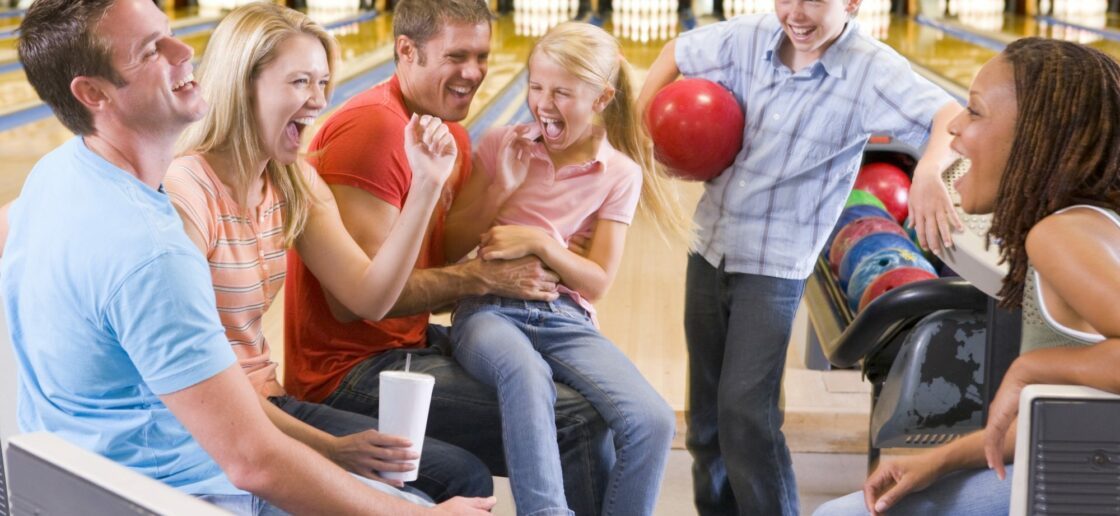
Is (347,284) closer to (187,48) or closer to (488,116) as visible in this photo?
(187,48)

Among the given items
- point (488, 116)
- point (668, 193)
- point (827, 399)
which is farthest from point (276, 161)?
point (488, 116)

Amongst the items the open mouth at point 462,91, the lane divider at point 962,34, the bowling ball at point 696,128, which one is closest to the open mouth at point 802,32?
the bowling ball at point 696,128

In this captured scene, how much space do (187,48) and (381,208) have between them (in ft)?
1.71

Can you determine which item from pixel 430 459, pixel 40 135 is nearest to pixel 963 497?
pixel 430 459

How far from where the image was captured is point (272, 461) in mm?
1194

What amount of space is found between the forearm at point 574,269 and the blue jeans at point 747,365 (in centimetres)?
30

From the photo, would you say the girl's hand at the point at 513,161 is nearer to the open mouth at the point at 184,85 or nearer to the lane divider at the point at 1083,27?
the open mouth at the point at 184,85

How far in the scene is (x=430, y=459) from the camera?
65.7 inches

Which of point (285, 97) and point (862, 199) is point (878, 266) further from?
point (285, 97)

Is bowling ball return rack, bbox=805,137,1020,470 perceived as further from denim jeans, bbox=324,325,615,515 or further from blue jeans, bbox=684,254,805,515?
denim jeans, bbox=324,325,615,515

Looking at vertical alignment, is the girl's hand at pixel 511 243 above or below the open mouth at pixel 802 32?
below

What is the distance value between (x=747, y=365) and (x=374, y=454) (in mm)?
801

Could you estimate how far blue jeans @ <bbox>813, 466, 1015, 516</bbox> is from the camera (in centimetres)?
135

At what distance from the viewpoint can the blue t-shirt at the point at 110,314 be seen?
1136 mm
